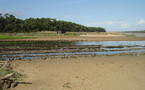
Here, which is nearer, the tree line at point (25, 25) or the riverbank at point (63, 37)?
the riverbank at point (63, 37)

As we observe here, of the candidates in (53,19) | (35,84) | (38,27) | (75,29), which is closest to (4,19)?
(38,27)

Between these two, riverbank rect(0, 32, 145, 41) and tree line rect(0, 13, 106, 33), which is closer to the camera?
riverbank rect(0, 32, 145, 41)

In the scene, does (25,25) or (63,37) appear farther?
(25,25)

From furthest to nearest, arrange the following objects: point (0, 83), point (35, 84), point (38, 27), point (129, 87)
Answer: point (38, 27), point (35, 84), point (129, 87), point (0, 83)

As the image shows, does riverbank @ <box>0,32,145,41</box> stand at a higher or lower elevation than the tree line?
lower

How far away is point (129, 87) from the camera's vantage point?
743 centimetres

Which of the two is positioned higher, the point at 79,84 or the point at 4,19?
the point at 4,19

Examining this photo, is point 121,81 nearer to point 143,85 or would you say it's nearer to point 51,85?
point 143,85

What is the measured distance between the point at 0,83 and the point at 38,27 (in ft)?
292

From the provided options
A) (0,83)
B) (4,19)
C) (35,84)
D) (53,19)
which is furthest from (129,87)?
(53,19)

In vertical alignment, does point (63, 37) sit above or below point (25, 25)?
below

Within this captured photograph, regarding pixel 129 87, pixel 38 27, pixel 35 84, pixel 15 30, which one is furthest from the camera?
pixel 38 27

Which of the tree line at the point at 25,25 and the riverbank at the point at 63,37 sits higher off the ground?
the tree line at the point at 25,25

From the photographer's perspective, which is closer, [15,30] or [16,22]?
[15,30]
